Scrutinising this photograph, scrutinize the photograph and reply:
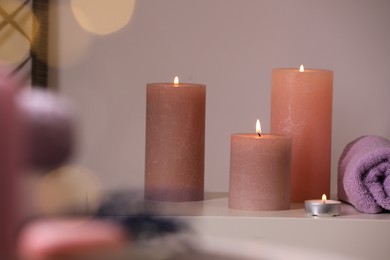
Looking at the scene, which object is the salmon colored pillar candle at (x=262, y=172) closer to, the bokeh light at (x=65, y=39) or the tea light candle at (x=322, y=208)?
the tea light candle at (x=322, y=208)

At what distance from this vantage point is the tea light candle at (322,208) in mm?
824

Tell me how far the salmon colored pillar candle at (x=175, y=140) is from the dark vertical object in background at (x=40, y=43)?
291mm

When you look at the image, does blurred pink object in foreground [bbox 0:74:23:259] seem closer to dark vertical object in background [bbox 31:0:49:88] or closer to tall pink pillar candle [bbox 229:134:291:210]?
Answer: tall pink pillar candle [bbox 229:134:291:210]

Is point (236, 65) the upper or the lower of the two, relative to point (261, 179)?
upper

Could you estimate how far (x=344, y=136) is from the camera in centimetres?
114

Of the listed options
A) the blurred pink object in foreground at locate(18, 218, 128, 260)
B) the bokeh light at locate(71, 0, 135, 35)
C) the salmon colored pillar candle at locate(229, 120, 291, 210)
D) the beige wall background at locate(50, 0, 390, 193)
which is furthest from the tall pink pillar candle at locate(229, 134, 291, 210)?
the blurred pink object in foreground at locate(18, 218, 128, 260)

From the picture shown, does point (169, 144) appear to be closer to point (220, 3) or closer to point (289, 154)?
point (289, 154)

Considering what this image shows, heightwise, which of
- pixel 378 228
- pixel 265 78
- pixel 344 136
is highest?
pixel 265 78

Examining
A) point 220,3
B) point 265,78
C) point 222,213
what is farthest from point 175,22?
point 222,213

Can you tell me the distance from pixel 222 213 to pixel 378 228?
198 millimetres

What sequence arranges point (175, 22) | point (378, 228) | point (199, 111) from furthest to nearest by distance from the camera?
point (175, 22)
point (199, 111)
point (378, 228)

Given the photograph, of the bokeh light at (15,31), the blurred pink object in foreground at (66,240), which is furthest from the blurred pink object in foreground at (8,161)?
the bokeh light at (15,31)

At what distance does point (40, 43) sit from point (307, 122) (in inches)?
19.1

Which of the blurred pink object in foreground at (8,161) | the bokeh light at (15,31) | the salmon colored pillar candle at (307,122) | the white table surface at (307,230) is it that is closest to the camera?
the blurred pink object in foreground at (8,161)
